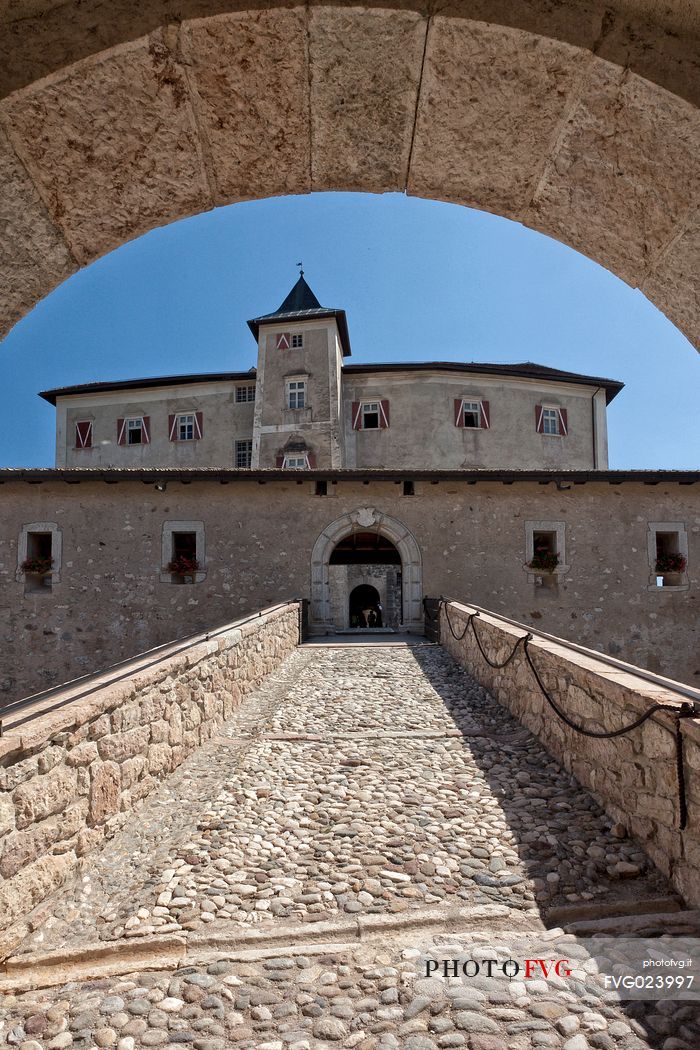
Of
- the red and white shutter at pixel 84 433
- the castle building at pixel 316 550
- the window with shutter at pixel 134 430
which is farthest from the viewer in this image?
the red and white shutter at pixel 84 433

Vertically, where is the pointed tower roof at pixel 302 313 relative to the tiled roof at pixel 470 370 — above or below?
above

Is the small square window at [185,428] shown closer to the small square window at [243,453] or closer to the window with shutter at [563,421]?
the small square window at [243,453]

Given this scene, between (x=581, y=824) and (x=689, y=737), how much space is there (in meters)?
1.08

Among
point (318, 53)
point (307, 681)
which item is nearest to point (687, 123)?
point (318, 53)

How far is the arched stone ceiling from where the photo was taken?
4.64ft

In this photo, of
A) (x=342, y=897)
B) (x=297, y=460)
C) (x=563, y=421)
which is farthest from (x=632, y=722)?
(x=563, y=421)

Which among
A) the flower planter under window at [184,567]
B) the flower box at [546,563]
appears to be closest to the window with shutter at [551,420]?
the flower box at [546,563]

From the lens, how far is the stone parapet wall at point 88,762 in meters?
2.41

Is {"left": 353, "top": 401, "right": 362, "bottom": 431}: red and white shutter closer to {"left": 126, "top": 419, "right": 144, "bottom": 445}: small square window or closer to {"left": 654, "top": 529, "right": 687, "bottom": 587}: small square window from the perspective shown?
{"left": 126, "top": 419, "right": 144, "bottom": 445}: small square window

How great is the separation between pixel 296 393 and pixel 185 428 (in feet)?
15.6

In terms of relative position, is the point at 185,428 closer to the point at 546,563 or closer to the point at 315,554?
the point at 315,554

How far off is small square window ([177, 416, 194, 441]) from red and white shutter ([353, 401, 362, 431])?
20.6ft

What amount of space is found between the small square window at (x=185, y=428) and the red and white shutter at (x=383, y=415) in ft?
23.7

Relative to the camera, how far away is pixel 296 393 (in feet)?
69.8
